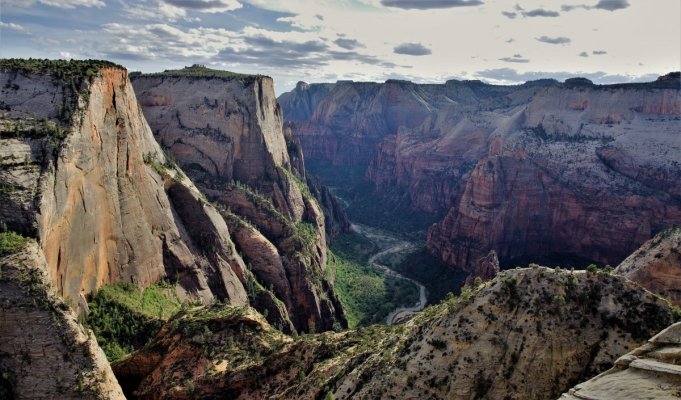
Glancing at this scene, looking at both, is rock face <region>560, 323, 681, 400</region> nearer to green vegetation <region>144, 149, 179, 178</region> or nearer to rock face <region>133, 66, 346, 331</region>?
rock face <region>133, 66, 346, 331</region>

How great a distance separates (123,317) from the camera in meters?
51.4

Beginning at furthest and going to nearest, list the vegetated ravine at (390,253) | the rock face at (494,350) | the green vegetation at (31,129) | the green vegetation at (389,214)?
the green vegetation at (389,214) → the vegetated ravine at (390,253) → the green vegetation at (31,129) → the rock face at (494,350)

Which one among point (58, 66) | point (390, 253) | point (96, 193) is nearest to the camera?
point (96, 193)

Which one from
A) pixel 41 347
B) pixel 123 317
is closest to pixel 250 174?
pixel 123 317

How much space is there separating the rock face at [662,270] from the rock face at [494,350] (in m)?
33.6

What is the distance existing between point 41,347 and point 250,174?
66.9 meters

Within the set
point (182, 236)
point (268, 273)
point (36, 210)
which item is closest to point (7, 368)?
point (36, 210)

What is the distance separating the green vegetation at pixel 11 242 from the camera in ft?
125

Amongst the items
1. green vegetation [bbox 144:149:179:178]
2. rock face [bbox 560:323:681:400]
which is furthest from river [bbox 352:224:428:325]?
rock face [bbox 560:323:681:400]

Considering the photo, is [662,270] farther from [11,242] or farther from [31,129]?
[31,129]

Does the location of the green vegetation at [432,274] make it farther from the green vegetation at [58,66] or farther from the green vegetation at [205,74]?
the green vegetation at [58,66]

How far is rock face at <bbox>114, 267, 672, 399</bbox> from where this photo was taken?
29.4 meters

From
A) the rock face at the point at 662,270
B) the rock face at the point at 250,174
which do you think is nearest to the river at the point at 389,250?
the rock face at the point at 250,174

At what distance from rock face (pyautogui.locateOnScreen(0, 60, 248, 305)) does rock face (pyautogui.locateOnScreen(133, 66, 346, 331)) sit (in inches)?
436
